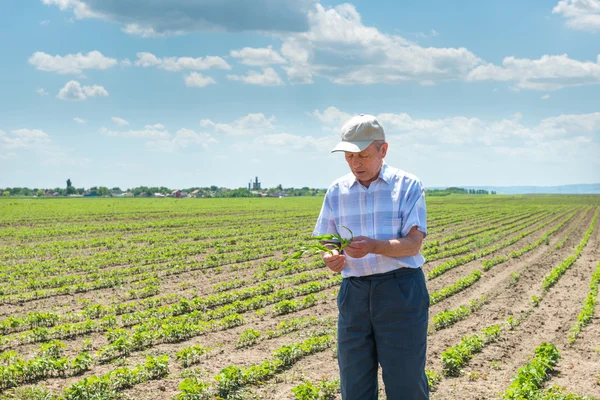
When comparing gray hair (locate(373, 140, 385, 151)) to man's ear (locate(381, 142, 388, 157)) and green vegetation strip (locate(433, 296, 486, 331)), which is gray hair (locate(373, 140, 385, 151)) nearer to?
man's ear (locate(381, 142, 388, 157))

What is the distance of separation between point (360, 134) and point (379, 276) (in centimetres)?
85

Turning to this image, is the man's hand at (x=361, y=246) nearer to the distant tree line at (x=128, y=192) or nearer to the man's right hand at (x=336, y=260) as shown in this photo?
the man's right hand at (x=336, y=260)

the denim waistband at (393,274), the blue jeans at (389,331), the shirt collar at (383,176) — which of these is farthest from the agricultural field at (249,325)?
the shirt collar at (383,176)

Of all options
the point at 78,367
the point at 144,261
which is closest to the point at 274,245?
the point at 144,261

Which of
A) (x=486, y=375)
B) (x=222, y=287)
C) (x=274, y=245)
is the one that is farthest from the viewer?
(x=274, y=245)

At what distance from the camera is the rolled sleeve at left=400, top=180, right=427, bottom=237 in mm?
3385

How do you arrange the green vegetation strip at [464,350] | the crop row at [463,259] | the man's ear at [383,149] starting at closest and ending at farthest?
the man's ear at [383,149] → the green vegetation strip at [464,350] → the crop row at [463,259]

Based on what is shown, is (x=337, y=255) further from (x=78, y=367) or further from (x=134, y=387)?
(x=78, y=367)

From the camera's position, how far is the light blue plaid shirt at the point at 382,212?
339 cm

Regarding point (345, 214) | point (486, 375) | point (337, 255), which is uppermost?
point (345, 214)

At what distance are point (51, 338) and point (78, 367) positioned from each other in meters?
2.20

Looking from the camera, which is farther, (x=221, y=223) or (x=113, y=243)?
(x=221, y=223)

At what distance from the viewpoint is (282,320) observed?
32.6 ft

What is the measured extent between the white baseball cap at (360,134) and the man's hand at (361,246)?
524 millimetres
